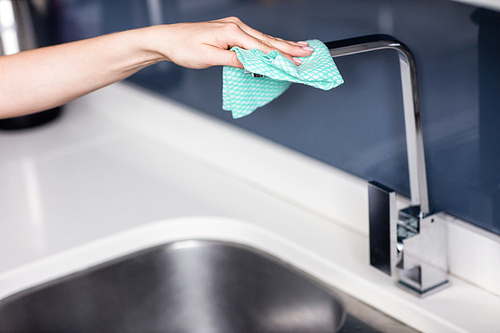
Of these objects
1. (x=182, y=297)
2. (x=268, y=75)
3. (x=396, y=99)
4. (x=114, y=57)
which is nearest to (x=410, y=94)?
(x=396, y=99)

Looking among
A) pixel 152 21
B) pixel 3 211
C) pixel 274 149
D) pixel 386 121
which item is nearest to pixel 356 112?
pixel 386 121

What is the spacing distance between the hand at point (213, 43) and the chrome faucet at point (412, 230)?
17cm

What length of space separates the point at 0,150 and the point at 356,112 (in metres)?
0.80

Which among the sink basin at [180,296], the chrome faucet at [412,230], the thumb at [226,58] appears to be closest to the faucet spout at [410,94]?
the chrome faucet at [412,230]

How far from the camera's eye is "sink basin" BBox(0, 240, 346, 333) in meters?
0.95

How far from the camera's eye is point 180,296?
1.05 m

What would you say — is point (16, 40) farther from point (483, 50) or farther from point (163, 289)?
point (483, 50)

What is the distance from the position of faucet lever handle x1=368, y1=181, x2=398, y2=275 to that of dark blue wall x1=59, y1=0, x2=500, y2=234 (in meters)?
0.12

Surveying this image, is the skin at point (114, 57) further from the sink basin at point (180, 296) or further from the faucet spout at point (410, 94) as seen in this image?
the sink basin at point (180, 296)

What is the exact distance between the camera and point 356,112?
0.97 meters

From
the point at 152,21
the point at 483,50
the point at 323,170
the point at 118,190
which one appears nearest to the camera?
the point at 483,50

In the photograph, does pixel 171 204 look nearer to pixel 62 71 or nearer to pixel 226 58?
pixel 62 71

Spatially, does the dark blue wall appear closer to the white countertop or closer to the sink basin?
the white countertop

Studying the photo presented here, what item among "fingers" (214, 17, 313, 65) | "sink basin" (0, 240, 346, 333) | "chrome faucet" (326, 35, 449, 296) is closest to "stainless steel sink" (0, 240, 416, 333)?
"sink basin" (0, 240, 346, 333)
